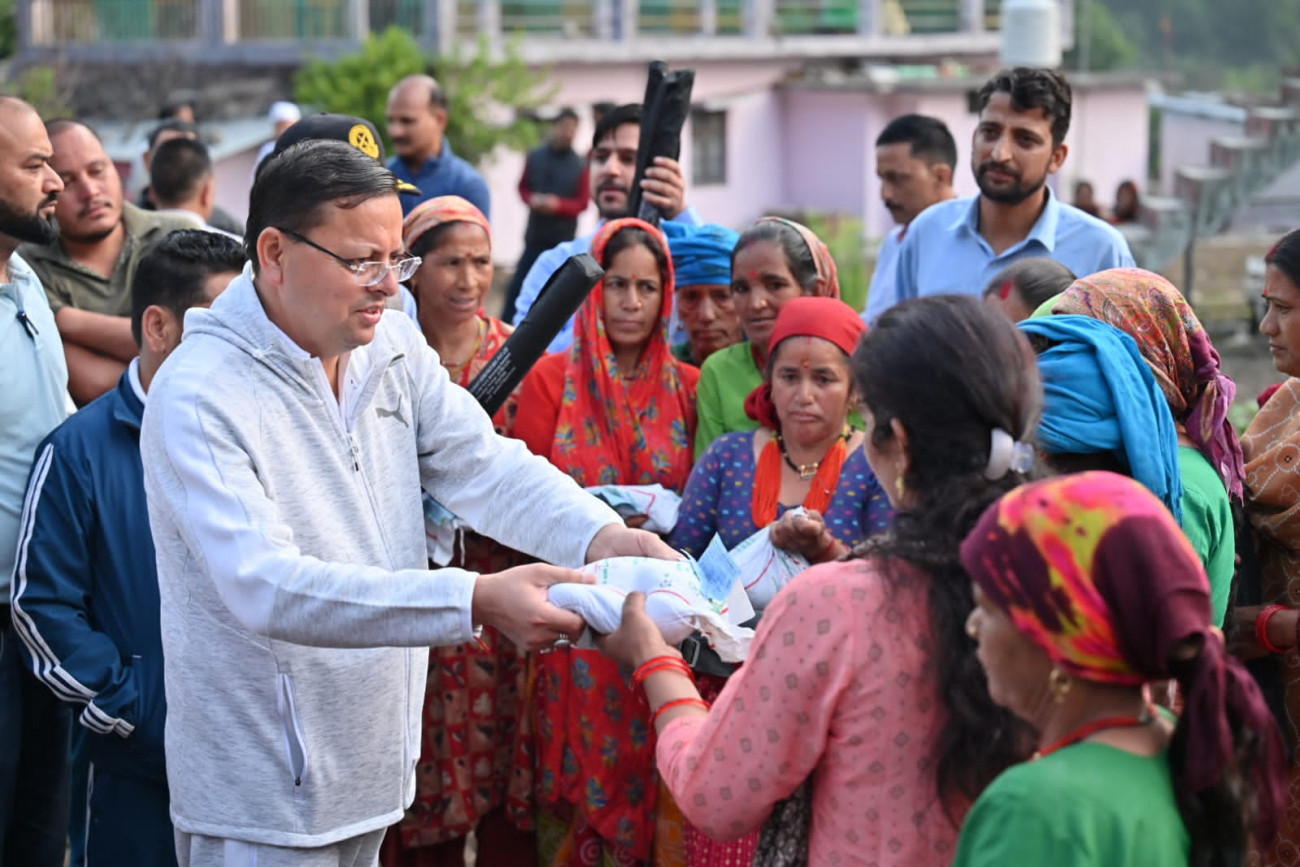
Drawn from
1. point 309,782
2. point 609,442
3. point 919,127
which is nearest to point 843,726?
point 309,782

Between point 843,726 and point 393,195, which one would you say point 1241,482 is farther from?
point 393,195

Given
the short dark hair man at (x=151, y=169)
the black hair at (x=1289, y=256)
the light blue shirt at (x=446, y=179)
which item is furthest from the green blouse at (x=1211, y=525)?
the short dark hair man at (x=151, y=169)

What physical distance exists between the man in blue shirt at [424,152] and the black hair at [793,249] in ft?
9.57

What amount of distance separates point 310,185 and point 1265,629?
2.42 m

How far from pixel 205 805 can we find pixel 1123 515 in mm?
1888

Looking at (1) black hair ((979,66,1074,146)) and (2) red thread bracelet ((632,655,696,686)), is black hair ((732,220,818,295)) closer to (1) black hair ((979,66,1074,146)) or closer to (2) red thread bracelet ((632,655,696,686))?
(1) black hair ((979,66,1074,146))

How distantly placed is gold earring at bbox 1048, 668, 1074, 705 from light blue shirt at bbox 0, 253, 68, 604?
2765mm

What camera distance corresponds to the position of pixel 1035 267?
4.34 m

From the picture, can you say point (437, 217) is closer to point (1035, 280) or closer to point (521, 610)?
point (1035, 280)

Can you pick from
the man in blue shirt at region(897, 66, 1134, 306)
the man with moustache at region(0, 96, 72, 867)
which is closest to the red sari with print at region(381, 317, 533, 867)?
the man with moustache at region(0, 96, 72, 867)

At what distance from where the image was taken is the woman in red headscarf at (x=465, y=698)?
178 inches

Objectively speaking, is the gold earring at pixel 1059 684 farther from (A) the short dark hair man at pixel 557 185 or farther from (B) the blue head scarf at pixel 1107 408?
(A) the short dark hair man at pixel 557 185

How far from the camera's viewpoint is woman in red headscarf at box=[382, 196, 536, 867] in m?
4.53

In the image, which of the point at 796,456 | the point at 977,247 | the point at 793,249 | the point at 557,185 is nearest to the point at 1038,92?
the point at 977,247
